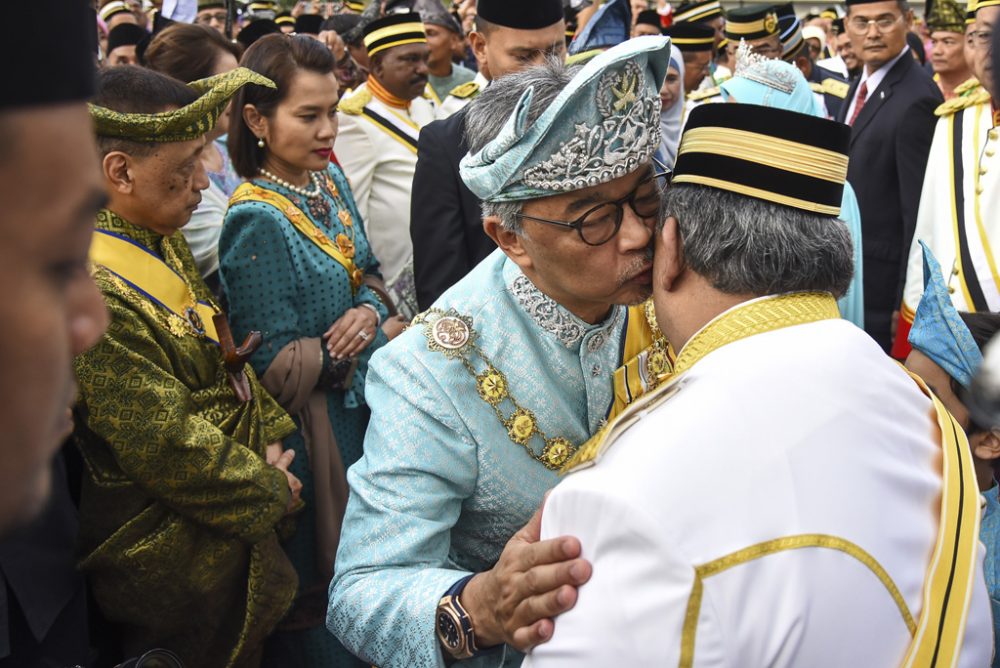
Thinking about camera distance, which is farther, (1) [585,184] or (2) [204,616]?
(2) [204,616]

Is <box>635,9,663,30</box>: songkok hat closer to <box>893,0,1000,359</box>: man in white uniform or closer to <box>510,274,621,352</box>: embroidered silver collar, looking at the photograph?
<box>893,0,1000,359</box>: man in white uniform

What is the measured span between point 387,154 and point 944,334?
3.10 m

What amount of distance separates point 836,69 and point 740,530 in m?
10.4

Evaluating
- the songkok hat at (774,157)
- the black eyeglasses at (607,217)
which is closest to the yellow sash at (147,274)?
the black eyeglasses at (607,217)

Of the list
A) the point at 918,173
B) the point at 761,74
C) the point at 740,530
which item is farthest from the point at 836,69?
the point at 740,530

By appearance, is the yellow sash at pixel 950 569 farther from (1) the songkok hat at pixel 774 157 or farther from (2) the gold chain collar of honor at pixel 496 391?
(2) the gold chain collar of honor at pixel 496 391

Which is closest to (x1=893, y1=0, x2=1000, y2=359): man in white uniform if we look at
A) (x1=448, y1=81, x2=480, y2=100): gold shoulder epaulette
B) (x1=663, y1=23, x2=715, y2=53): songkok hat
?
(x1=663, y1=23, x2=715, y2=53): songkok hat

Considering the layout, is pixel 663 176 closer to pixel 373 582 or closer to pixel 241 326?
pixel 373 582

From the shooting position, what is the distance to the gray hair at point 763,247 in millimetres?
1712

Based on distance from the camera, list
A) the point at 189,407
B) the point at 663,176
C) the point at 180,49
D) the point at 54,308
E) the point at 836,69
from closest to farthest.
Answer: the point at 54,308 → the point at 663,176 → the point at 189,407 → the point at 180,49 → the point at 836,69

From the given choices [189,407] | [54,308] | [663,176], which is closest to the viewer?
[54,308]

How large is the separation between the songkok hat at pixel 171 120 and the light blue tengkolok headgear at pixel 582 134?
1.20 metres

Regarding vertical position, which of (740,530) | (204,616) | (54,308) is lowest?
(204,616)

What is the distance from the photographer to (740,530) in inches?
53.8
